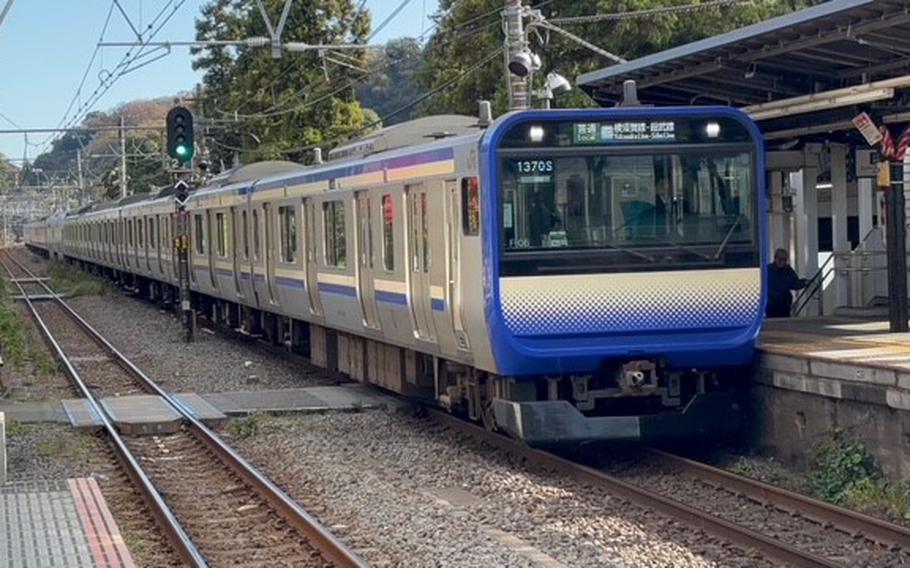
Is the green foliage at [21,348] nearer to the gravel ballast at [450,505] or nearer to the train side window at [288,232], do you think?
the train side window at [288,232]

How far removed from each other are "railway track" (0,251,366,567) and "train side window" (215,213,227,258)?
7.13 meters

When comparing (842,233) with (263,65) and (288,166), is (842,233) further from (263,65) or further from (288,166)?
(263,65)

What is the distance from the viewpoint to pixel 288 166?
85.7 feet

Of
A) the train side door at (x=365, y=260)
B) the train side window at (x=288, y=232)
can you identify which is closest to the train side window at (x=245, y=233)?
the train side window at (x=288, y=232)

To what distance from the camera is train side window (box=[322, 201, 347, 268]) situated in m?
17.4

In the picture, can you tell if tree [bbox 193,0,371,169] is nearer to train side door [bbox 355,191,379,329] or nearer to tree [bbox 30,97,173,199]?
tree [bbox 30,97,173,199]

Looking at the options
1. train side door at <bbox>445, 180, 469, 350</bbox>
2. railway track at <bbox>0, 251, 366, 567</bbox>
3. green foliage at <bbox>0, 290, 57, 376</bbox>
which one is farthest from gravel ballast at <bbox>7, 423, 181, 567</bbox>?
green foliage at <bbox>0, 290, 57, 376</bbox>

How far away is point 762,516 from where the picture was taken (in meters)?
10.6

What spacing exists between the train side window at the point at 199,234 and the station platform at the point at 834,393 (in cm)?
1718

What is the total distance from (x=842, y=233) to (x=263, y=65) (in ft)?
133

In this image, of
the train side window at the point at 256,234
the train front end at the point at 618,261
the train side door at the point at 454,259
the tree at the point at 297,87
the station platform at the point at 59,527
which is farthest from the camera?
the tree at the point at 297,87

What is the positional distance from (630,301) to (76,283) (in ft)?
137

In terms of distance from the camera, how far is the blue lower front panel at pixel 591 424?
1223cm

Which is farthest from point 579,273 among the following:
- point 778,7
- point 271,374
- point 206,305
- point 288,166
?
point 778,7
